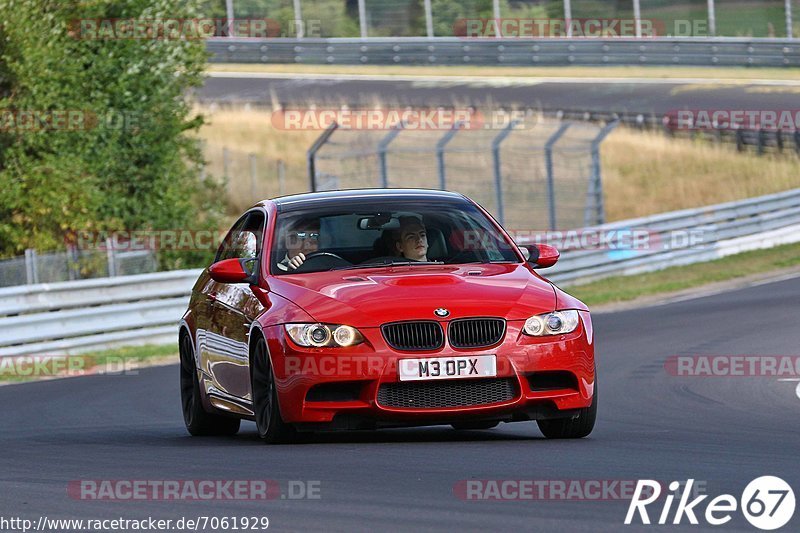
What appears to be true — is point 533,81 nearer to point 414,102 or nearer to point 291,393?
point 414,102

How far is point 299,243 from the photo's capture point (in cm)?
981

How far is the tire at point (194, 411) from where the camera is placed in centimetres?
1068

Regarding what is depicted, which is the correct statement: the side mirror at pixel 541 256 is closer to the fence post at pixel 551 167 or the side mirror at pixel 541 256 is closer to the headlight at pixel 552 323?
the headlight at pixel 552 323

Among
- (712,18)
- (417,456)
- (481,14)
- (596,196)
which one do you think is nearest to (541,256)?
(417,456)

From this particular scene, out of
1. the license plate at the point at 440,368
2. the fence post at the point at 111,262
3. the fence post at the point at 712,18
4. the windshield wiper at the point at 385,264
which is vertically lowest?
the fence post at the point at 111,262

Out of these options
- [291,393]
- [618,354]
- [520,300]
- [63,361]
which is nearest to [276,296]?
[291,393]

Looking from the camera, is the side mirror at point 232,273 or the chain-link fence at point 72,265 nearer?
the side mirror at point 232,273

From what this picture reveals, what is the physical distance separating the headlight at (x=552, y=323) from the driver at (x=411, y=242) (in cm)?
114

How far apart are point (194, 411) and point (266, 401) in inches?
72.2

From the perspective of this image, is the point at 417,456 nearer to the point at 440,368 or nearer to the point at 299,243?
the point at 440,368

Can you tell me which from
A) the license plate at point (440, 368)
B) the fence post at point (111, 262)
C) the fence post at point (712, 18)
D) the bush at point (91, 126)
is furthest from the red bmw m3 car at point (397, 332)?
the fence post at point (712, 18)

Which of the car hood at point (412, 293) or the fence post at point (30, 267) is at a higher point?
the car hood at point (412, 293)

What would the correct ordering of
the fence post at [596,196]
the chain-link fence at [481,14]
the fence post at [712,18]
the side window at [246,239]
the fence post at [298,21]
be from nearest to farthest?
the side window at [246,239], the fence post at [596,196], the chain-link fence at [481,14], the fence post at [712,18], the fence post at [298,21]

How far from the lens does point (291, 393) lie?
867cm
